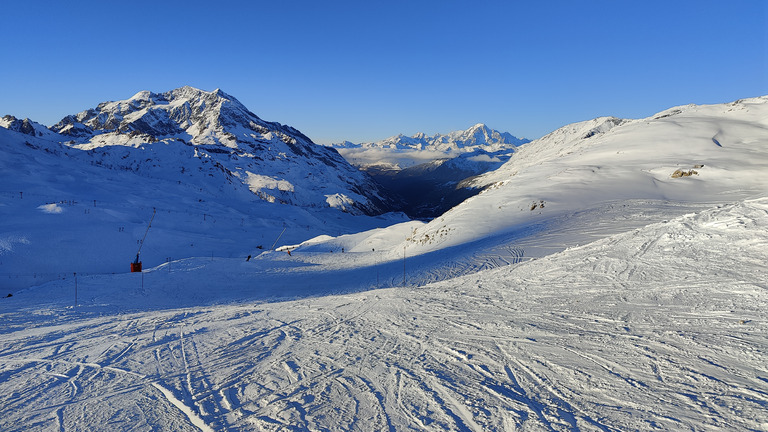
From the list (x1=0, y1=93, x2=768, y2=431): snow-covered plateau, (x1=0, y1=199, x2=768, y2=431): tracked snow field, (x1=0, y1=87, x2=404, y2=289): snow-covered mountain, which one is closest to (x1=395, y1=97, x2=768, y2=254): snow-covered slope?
(x1=0, y1=93, x2=768, y2=431): snow-covered plateau

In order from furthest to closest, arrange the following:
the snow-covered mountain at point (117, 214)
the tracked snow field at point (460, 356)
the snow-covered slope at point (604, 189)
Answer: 1. the snow-covered mountain at point (117, 214)
2. the snow-covered slope at point (604, 189)
3. the tracked snow field at point (460, 356)

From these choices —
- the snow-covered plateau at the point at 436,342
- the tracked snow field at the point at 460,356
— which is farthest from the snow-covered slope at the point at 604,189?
the tracked snow field at the point at 460,356

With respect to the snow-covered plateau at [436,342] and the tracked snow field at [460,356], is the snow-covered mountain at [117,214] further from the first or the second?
the tracked snow field at [460,356]

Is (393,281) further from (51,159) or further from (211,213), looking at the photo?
(51,159)

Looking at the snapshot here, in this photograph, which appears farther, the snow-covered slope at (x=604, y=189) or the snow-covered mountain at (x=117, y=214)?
the snow-covered mountain at (x=117, y=214)

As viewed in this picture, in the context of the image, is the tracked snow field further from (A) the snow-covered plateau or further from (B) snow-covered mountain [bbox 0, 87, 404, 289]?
(B) snow-covered mountain [bbox 0, 87, 404, 289]

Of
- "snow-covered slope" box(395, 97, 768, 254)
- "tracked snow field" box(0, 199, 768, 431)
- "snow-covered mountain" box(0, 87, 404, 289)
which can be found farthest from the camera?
"snow-covered mountain" box(0, 87, 404, 289)

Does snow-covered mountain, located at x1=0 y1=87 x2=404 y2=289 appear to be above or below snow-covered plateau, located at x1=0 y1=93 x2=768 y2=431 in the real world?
above

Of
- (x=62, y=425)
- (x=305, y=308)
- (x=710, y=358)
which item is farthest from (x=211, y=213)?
(x=710, y=358)
